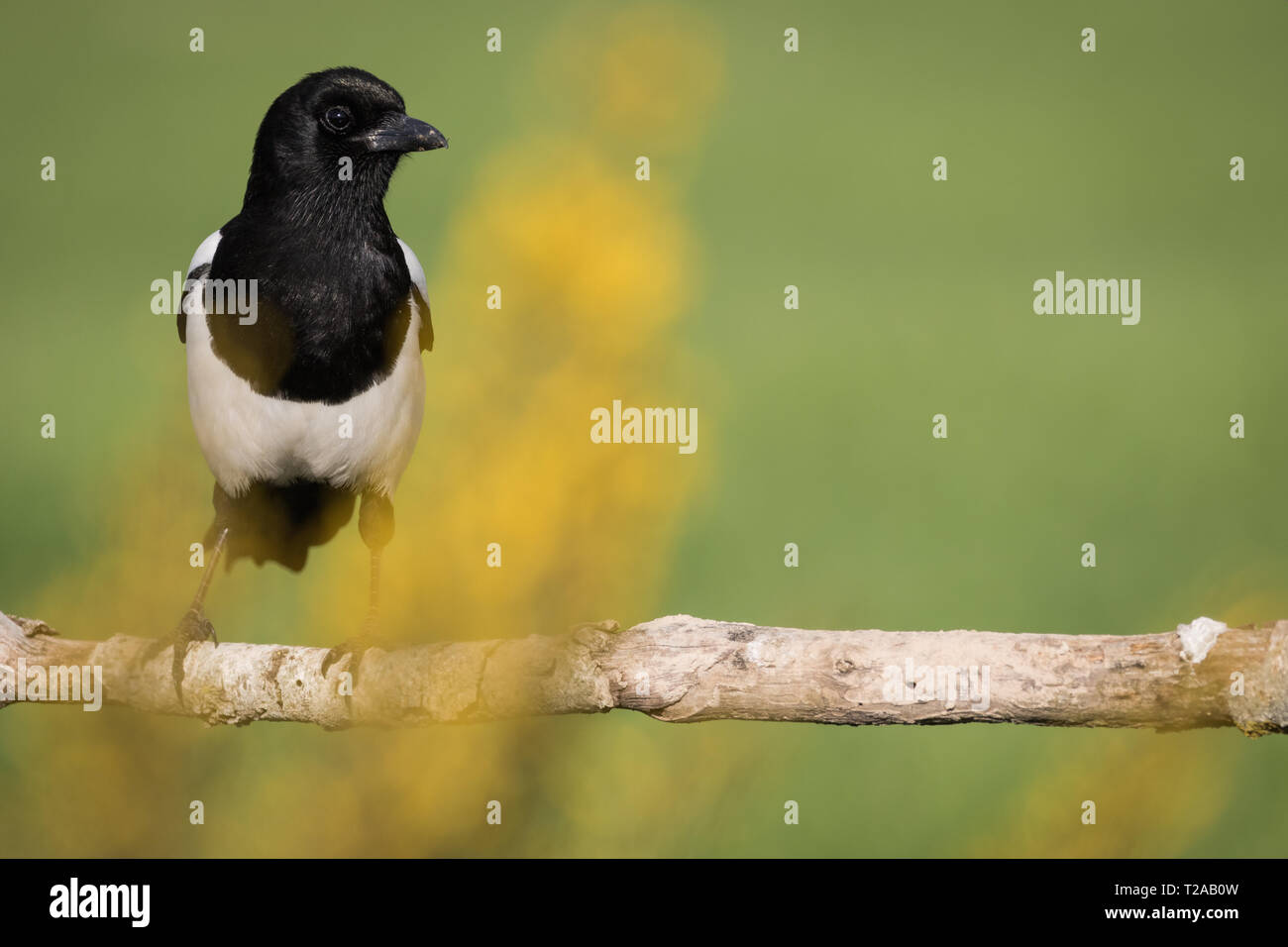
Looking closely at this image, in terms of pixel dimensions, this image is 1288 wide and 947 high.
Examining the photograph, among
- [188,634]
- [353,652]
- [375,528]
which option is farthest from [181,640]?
[375,528]

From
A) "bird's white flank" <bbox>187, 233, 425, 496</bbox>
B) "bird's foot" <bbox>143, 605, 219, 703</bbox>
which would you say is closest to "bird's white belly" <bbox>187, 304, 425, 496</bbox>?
"bird's white flank" <bbox>187, 233, 425, 496</bbox>

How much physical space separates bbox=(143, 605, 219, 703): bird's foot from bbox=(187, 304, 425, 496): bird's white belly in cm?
43

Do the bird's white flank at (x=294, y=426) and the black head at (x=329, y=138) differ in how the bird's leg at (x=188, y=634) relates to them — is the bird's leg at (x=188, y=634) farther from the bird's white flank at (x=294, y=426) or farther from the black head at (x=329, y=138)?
the black head at (x=329, y=138)

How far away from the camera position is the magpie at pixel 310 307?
3172 mm

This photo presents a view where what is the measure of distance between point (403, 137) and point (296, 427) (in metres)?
0.79

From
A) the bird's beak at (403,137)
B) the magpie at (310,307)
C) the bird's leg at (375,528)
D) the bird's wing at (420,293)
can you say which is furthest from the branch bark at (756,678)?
the bird's beak at (403,137)

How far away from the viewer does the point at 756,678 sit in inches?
96.0

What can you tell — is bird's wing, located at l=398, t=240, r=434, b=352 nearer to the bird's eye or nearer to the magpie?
the magpie

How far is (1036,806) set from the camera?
426 cm

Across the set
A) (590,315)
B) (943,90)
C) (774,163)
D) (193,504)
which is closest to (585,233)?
(590,315)

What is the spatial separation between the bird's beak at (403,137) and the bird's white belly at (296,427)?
17.6 inches

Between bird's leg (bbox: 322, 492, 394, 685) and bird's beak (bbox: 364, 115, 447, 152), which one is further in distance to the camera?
bird's leg (bbox: 322, 492, 394, 685)

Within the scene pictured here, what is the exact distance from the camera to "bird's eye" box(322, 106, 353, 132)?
3250mm

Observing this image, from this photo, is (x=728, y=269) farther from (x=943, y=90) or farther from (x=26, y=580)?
(x=26, y=580)
